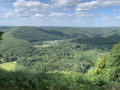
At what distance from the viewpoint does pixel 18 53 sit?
121 meters

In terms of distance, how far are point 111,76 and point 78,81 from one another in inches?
269

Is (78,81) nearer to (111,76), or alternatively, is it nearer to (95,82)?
(95,82)

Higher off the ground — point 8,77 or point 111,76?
point 8,77

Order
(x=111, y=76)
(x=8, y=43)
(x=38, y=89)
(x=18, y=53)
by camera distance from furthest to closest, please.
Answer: (x=8, y=43)
(x=18, y=53)
(x=111, y=76)
(x=38, y=89)

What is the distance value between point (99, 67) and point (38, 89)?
1390 centimetres

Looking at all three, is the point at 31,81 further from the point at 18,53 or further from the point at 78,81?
the point at 18,53

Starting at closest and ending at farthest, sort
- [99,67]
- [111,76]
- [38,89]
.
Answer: [38,89] → [111,76] → [99,67]

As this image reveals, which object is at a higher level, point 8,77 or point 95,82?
point 8,77

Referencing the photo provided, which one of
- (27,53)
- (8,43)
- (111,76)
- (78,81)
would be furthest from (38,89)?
(8,43)

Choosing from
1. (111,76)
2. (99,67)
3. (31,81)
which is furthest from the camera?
(99,67)

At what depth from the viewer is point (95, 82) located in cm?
1048

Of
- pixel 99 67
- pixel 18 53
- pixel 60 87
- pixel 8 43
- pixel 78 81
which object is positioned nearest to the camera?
pixel 60 87

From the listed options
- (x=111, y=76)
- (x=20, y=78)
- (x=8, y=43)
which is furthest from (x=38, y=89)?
(x=8, y=43)

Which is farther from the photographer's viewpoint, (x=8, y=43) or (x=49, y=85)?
(x=8, y=43)
